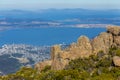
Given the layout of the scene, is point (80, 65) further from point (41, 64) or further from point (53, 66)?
point (41, 64)

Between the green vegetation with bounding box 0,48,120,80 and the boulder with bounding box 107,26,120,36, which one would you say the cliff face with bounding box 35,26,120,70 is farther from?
the green vegetation with bounding box 0,48,120,80

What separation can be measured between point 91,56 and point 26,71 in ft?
14.5

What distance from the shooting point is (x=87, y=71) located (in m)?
22.5

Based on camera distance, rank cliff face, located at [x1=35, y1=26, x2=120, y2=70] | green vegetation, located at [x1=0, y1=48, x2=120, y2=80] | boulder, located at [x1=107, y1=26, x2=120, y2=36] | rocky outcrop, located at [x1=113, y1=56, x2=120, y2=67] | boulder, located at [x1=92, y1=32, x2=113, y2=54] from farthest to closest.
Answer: boulder, located at [x1=107, y1=26, x2=120, y2=36]
boulder, located at [x1=92, y1=32, x2=113, y2=54]
cliff face, located at [x1=35, y1=26, x2=120, y2=70]
rocky outcrop, located at [x1=113, y1=56, x2=120, y2=67]
green vegetation, located at [x1=0, y1=48, x2=120, y2=80]

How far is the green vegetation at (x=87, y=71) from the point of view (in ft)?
65.8

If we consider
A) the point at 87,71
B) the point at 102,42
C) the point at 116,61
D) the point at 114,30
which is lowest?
the point at 87,71

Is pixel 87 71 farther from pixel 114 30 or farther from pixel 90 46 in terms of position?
pixel 114 30

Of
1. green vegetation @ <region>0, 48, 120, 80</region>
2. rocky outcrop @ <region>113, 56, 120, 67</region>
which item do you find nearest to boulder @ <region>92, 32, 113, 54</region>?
green vegetation @ <region>0, 48, 120, 80</region>

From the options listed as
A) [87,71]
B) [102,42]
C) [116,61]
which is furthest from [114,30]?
[116,61]

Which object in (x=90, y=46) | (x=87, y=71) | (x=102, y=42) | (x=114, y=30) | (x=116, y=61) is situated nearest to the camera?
(x=116, y=61)

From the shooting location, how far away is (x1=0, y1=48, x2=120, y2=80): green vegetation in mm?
20062

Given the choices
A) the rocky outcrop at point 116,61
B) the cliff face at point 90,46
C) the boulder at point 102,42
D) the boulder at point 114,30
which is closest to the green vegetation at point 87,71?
the rocky outcrop at point 116,61

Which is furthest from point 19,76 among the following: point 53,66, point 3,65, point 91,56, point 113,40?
point 3,65

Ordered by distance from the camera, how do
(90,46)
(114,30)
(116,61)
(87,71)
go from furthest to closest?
(114,30) < (90,46) < (87,71) < (116,61)
